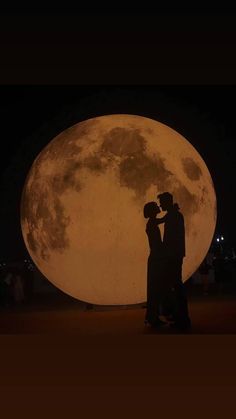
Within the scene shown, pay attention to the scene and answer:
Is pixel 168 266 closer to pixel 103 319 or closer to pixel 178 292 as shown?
pixel 178 292

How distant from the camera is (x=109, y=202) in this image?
1102 cm

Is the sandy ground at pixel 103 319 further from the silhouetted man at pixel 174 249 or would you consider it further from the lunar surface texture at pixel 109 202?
the silhouetted man at pixel 174 249

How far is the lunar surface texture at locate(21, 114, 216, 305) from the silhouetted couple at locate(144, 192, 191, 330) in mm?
1123

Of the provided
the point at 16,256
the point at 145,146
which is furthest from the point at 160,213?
the point at 16,256

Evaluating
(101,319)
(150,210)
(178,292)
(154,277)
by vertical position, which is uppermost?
(150,210)

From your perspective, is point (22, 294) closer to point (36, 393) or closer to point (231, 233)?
point (36, 393)

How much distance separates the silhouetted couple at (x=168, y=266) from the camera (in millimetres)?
9430

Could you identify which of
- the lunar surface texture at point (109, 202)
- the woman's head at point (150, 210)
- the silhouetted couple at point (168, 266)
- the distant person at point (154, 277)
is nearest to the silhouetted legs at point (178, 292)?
the silhouetted couple at point (168, 266)

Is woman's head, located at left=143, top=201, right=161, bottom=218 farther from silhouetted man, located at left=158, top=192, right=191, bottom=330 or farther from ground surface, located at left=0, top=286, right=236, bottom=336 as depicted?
ground surface, located at left=0, top=286, right=236, bottom=336

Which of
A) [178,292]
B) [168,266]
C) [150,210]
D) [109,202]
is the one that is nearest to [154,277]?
[168,266]

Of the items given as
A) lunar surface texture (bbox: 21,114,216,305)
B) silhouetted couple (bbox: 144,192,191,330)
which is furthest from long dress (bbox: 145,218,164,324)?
lunar surface texture (bbox: 21,114,216,305)

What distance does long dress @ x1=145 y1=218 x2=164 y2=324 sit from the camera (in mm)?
9641

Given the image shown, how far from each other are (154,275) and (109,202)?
1873 mm

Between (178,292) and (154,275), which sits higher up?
(154,275)
